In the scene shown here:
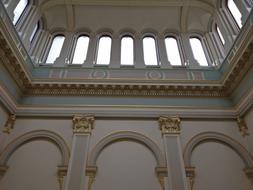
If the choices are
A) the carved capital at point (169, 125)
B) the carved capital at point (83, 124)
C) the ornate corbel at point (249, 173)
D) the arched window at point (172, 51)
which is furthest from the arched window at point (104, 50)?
the ornate corbel at point (249, 173)

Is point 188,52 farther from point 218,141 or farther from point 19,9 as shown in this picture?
point 19,9

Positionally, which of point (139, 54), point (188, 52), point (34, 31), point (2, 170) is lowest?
point (2, 170)

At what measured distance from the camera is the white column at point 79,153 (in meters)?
6.58

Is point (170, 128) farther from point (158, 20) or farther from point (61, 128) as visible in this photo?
point (158, 20)

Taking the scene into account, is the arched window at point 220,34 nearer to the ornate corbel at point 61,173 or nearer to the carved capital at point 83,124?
the carved capital at point 83,124

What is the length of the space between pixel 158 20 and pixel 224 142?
6617 millimetres

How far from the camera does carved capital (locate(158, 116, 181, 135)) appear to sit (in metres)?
7.58

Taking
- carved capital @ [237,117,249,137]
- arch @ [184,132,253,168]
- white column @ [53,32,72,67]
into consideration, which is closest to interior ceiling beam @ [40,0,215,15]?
white column @ [53,32,72,67]

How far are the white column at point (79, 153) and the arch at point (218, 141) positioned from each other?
11.1ft

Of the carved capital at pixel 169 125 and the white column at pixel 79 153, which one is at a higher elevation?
the carved capital at pixel 169 125

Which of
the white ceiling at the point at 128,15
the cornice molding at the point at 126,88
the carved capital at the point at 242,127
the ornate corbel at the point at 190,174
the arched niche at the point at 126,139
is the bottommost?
the ornate corbel at the point at 190,174

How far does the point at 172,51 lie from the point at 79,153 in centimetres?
636

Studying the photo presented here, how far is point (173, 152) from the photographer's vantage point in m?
7.15

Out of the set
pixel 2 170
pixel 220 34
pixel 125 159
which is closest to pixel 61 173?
pixel 2 170
